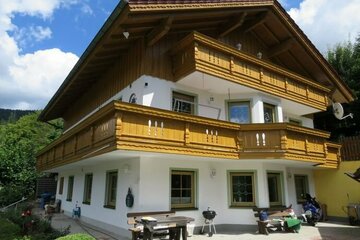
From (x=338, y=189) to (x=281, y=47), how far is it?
8.04 m

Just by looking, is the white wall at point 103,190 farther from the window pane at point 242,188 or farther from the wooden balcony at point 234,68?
the window pane at point 242,188

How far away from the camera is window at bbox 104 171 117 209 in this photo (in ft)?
42.6

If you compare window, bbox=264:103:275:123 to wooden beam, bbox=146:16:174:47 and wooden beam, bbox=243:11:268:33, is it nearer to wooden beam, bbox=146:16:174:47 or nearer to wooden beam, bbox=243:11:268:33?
wooden beam, bbox=243:11:268:33

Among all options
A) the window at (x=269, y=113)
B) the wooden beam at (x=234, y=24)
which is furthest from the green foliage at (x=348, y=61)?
the wooden beam at (x=234, y=24)

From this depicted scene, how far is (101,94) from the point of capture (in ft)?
53.1

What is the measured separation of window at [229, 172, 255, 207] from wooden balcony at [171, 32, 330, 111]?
3739 mm

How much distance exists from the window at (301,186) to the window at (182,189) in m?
7.12

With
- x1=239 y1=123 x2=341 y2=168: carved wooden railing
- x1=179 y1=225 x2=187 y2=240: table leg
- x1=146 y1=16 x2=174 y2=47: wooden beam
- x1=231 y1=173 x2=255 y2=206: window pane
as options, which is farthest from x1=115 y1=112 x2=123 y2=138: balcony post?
x1=231 y1=173 x2=255 y2=206: window pane

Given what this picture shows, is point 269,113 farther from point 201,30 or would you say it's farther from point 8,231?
point 8,231

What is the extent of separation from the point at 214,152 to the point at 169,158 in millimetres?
1678

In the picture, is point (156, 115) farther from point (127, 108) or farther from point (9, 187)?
point (9, 187)

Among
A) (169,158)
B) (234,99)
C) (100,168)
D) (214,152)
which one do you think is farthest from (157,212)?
(234,99)

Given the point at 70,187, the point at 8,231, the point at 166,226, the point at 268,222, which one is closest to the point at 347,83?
the point at 268,222

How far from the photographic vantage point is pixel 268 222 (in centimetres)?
1180
